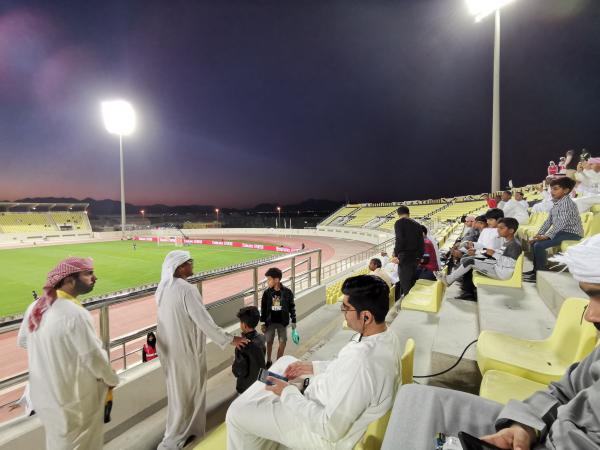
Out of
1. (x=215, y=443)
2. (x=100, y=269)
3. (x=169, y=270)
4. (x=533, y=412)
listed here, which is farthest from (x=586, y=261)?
(x=100, y=269)

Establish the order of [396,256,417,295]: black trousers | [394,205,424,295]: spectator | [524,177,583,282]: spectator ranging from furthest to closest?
[396,256,417,295]: black trousers → [394,205,424,295]: spectator → [524,177,583,282]: spectator

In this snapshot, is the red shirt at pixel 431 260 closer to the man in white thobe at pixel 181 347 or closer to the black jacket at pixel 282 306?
the black jacket at pixel 282 306

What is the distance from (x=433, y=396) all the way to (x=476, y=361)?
4.69ft

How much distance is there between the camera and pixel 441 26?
77.8 ft

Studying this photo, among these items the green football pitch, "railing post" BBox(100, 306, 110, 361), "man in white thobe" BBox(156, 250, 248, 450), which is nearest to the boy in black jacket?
"man in white thobe" BBox(156, 250, 248, 450)

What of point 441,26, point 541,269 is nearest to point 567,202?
point 541,269

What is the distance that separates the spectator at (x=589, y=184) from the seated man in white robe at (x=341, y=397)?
7.73 meters

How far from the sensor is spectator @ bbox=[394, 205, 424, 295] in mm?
5339

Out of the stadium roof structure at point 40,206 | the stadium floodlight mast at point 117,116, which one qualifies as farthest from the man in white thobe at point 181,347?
the stadium roof structure at point 40,206

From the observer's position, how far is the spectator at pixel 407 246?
5.34 m

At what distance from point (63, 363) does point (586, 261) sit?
10.9 feet

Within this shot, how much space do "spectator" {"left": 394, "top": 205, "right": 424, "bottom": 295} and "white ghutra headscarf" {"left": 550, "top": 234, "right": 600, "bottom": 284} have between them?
151 inches

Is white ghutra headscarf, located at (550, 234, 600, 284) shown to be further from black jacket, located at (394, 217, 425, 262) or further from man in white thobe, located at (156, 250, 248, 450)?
black jacket, located at (394, 217, 425, 262)

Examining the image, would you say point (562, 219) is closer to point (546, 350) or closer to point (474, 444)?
point (546, 350)
